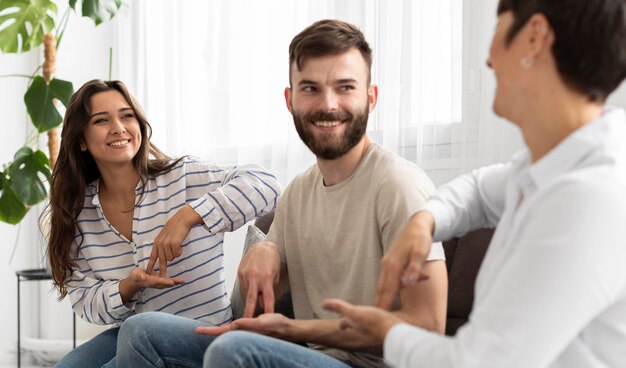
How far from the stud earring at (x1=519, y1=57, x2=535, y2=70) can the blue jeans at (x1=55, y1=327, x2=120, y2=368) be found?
4.84 feet

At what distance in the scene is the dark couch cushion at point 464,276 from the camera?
6.25ft

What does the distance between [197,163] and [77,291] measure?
19.6 inches

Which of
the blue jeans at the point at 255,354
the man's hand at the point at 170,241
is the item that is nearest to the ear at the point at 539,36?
the blue jeans at the point at 255,354

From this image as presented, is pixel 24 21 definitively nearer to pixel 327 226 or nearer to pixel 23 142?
pixel 23 142

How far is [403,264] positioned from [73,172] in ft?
4.94

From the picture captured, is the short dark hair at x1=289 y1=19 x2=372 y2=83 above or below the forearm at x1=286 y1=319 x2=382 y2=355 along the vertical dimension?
above

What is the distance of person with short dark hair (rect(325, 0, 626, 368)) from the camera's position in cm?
89

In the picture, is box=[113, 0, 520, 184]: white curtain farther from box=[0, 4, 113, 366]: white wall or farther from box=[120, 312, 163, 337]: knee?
box=[120, 312, 163, 337]: knee

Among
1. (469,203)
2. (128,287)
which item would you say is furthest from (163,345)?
(469,203)

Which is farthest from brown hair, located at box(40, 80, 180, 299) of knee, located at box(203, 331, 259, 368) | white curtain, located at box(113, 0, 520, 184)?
knee, located at box(203, 331, 259, 368)

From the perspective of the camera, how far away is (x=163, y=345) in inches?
64.7

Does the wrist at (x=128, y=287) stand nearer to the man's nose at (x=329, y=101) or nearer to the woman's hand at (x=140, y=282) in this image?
the woman's hand at (x=140, y=282)

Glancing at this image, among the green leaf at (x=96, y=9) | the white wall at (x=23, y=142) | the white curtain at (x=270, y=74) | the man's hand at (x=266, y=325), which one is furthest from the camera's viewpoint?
the white wall at (x=23, y=142)

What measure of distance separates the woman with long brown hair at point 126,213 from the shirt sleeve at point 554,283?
1.23 m
